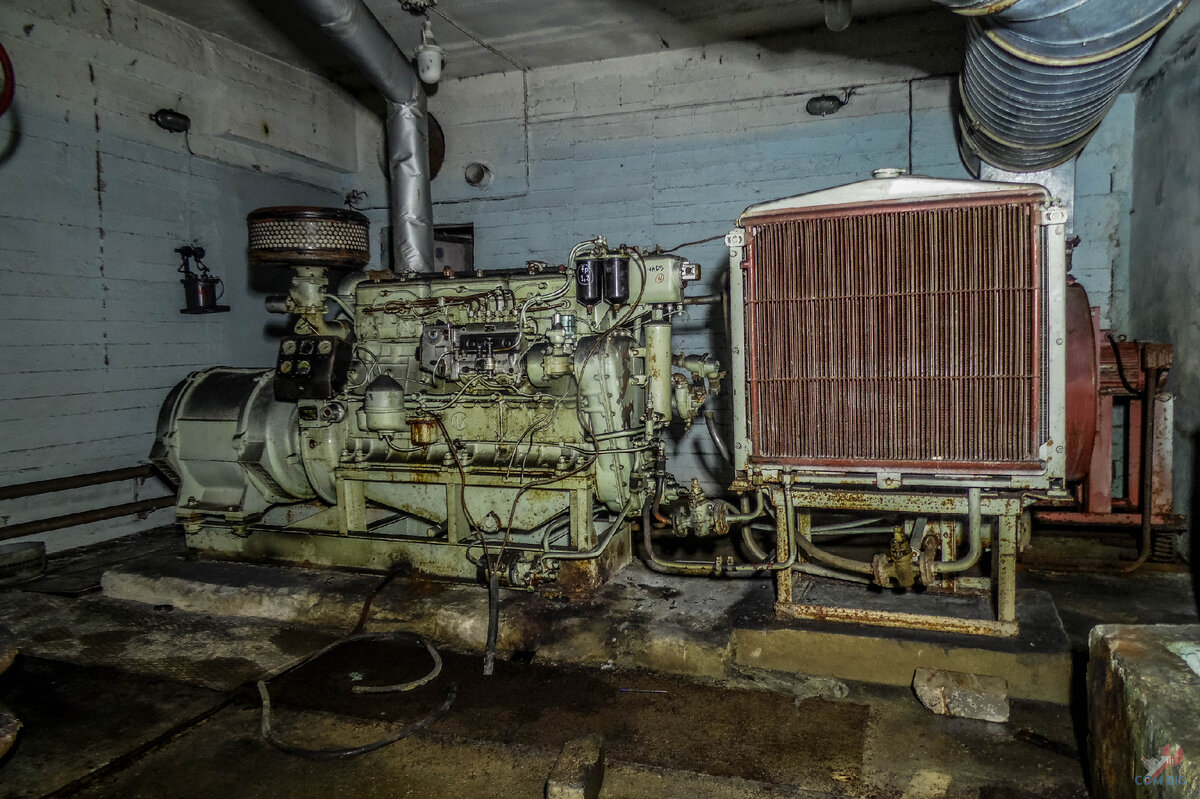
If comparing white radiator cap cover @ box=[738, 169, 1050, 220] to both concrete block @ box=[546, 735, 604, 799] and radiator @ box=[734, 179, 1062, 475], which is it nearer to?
radiator @ box=[734, 179, 1062, 475]

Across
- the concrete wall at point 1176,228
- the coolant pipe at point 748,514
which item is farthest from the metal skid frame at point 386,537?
the concrete wall at point 1176,228

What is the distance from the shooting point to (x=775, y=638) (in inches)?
139

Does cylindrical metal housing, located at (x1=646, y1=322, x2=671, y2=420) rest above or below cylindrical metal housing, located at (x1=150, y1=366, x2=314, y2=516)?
above

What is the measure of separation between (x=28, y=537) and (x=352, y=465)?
2.85 m

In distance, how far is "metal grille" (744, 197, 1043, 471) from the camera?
3150 mm

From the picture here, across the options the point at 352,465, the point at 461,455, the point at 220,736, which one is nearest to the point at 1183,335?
the point at 461,455

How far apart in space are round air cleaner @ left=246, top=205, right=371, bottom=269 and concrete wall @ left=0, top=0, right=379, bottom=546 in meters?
2.07

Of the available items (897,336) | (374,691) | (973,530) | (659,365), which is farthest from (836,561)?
(374,691)

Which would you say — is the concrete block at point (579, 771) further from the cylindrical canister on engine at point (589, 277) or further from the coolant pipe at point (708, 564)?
the cylindrical canister on engine at point (589, 277)

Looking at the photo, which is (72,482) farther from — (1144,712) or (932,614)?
(1144,712)

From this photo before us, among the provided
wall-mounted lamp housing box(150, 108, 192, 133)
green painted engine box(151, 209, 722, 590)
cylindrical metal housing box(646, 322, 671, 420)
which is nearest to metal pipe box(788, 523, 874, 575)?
green painted engine box(151, 209, 722, 590)

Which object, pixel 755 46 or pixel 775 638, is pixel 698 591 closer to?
pixel 775 638

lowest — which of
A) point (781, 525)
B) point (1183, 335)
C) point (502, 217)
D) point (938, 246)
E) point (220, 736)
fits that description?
point (220, 736)

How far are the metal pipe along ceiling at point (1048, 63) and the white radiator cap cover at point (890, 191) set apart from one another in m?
0.49
